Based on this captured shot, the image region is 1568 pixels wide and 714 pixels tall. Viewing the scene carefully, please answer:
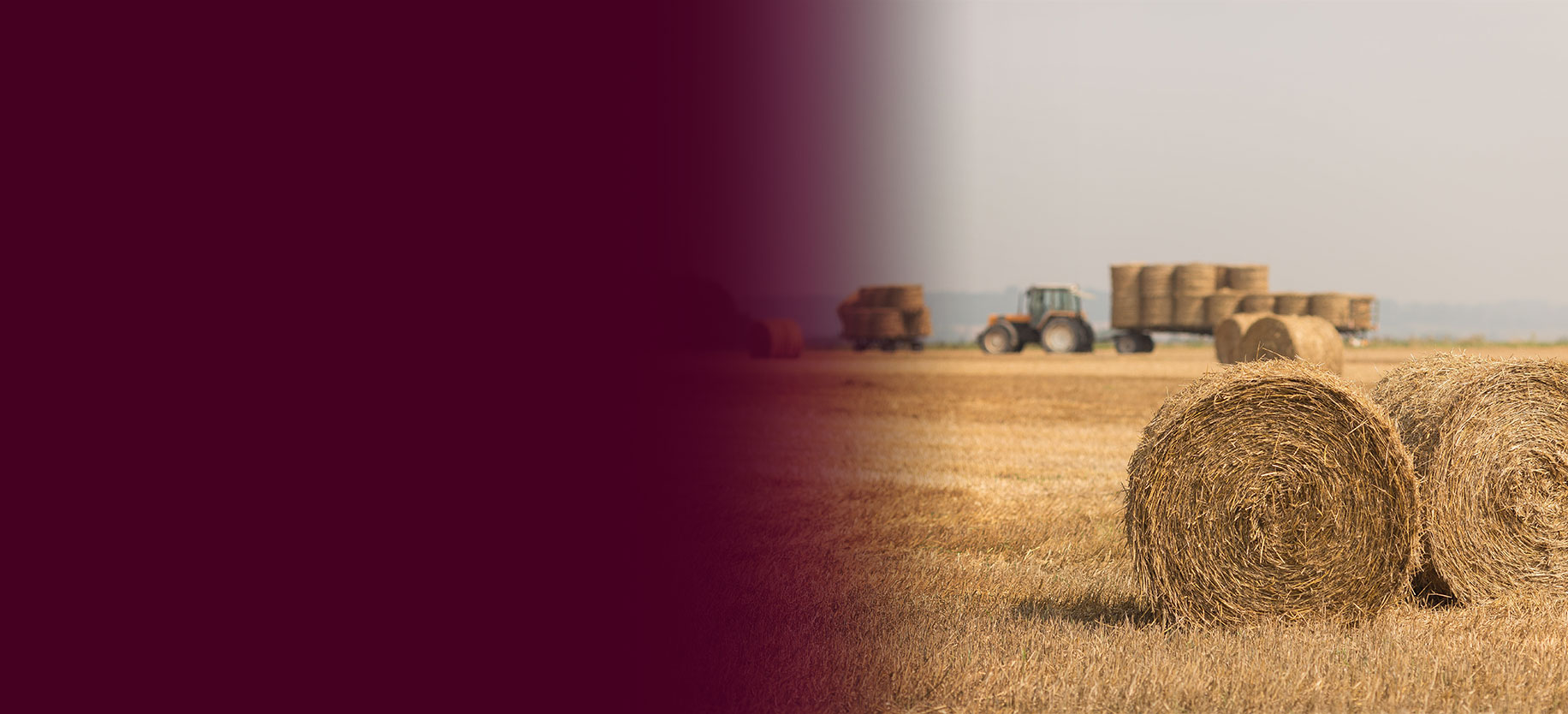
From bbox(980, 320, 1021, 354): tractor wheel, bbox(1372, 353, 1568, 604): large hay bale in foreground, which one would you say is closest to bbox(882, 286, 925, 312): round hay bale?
bbox(980, 320, 1021, 354): tractor wheel

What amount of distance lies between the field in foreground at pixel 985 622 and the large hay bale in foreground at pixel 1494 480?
0.21 metres

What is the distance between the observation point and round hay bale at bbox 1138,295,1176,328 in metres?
33.0

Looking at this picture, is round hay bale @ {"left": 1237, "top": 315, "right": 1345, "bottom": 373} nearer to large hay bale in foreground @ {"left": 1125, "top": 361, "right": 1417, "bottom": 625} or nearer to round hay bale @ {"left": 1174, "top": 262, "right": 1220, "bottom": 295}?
round hay bale @ {"left": 1174, "top": 262, "right": 1220, "bottom": 295}

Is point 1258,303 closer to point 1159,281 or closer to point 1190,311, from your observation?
point 1190,311

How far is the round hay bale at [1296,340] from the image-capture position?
73.6 ft

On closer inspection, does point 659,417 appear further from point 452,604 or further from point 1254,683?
point 1254,683

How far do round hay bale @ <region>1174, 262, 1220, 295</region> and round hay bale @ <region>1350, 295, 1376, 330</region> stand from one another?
3.50 meters

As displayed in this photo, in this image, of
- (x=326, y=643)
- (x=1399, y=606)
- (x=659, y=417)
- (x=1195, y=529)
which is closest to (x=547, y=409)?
(x=659, y=417)

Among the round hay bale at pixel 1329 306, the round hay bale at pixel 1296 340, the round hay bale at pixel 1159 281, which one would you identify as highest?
the round hay bale at pixel 1159 281

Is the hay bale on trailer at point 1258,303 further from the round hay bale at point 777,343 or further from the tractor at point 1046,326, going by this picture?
the round hay bale at point 777,343

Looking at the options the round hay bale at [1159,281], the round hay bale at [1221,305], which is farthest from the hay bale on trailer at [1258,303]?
the round hay bale at [1159,281]

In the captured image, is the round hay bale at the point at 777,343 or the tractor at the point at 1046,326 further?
the tractor at the point at 1046,326

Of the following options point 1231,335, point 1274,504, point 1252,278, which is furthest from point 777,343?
point 1274,504

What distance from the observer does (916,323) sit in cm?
3566
